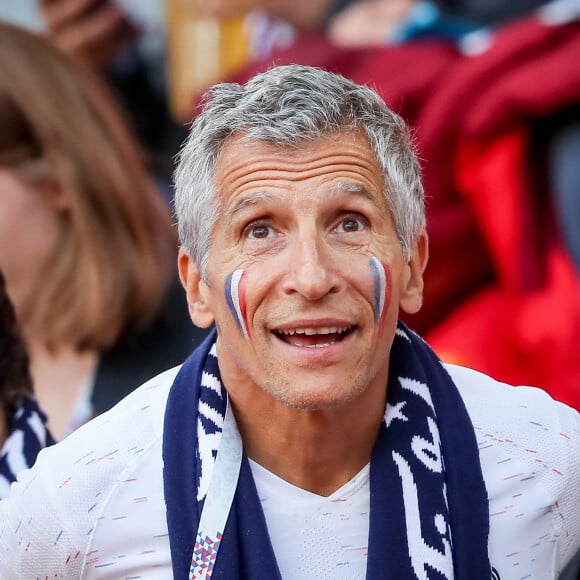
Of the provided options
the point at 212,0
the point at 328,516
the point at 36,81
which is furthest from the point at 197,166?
the point at 212,0

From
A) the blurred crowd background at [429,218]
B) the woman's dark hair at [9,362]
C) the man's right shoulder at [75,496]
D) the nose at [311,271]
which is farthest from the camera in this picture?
the blurred crowd background at [429,218]

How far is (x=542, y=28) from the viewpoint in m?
3.72

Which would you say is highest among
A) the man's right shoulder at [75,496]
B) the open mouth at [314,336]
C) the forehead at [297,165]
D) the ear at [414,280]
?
the forehead at [297,165]

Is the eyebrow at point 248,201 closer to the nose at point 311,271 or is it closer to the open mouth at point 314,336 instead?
the nose at point 311,271

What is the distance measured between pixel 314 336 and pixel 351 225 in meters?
0.21

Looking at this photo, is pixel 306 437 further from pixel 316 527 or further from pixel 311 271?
pixel 311 271

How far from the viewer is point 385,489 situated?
2.09 m

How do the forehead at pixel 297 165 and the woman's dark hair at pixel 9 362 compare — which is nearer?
the forehead at pixel 297 165

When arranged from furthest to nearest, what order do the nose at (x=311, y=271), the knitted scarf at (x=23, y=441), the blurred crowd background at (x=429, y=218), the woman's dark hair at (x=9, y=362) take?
the blurred crowd background at (x=429, y=218) < the woman's dark hair at (x=9, y=362) < the knitted scarf at (x=23, y=441) < the nose at (x=311, y=271)

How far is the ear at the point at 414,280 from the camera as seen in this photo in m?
2.17

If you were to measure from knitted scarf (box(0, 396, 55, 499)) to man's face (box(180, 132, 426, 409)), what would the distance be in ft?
1.97

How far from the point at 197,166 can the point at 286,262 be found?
0.88 feet

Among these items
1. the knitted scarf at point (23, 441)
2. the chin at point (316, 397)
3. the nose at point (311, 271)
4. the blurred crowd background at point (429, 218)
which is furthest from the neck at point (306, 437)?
the blurred crowd background at point (429, 218)

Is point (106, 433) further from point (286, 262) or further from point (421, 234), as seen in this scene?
point (421, 234)
